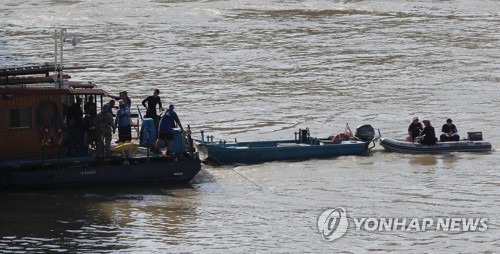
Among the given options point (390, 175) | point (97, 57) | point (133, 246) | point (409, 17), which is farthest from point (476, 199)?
point (409, 17)

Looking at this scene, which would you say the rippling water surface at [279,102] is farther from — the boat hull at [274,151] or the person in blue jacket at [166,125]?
the person in blue jacket at [166,125]

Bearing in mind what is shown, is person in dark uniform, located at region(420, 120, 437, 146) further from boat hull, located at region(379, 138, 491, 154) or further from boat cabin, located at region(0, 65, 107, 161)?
boat cabin, located at region(0, 65, 107, 161)

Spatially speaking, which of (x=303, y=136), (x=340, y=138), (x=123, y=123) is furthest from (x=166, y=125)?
(x=340, y=138)

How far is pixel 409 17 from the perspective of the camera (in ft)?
200

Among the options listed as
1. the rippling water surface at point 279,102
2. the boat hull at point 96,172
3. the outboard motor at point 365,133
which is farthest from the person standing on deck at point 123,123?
the outboard motor at point 365,133

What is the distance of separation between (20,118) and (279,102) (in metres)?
14.6

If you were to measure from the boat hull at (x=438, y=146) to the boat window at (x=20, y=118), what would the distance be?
936 centimetres

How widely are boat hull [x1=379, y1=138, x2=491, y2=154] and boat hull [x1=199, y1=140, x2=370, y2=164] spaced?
2.39 ft

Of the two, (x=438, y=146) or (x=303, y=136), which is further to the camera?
(x=438, y=146)

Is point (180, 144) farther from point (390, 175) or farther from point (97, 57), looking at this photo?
point (97, 57)

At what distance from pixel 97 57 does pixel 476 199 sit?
26415 millimetres

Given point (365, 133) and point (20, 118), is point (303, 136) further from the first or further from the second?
point (20, 118)

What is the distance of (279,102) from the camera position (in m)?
38.4

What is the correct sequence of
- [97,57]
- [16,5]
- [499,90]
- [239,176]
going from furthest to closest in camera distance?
[16,5] < [97,57] < [499,90] < [239,176]
